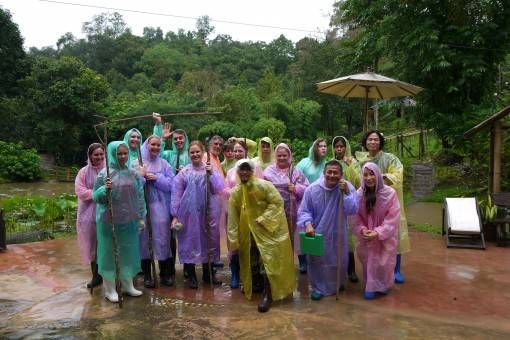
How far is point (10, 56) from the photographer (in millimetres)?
28531

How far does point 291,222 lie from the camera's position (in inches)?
216

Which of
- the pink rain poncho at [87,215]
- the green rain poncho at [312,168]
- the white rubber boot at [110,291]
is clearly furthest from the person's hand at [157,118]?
the white rubber boot at [110,291]

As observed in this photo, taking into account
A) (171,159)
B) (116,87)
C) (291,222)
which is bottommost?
(291,222)

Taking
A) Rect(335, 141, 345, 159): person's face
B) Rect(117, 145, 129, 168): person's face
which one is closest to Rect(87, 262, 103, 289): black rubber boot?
Rect(117, 145, 129, 168): person's face

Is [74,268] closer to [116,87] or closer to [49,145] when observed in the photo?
[49,145]

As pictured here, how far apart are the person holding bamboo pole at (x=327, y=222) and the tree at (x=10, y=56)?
2788 centimetres

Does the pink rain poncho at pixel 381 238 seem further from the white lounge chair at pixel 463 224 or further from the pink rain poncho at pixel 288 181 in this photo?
the white lounge chair at pixel 463 224

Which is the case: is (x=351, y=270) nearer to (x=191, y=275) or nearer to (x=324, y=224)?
(x=324, y=224)

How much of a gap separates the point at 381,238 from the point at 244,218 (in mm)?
1387

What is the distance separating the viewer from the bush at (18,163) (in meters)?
24.5

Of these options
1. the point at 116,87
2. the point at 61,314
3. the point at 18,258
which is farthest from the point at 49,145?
the point at 61,314

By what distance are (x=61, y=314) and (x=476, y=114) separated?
10109 millimetres

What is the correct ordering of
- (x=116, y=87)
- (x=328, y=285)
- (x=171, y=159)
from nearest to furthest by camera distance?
(x=328, y=285), (x=171, y=159), (x=116, y=87)

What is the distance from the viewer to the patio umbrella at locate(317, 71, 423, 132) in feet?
20.1
